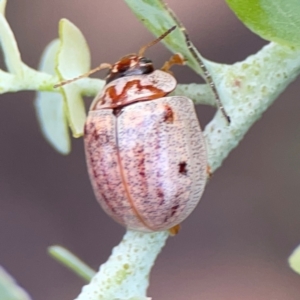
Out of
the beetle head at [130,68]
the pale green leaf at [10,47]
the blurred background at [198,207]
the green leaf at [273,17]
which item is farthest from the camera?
the blurred background at [198,207]

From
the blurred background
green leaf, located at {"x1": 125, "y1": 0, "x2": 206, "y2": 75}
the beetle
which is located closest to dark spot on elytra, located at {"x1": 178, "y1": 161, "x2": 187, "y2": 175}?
the beetle

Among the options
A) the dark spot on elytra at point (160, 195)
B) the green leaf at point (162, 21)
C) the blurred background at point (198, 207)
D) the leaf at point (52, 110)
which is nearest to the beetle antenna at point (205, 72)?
the green leaf at point (162, 21)

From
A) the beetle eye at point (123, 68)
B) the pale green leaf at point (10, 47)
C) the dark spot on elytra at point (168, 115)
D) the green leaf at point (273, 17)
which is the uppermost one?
the green leaf at point (273, 17)

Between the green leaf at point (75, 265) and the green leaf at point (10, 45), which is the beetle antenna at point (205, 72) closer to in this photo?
the green leaf at point (10, 45)

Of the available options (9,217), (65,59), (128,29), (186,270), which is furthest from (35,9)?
(186,270)

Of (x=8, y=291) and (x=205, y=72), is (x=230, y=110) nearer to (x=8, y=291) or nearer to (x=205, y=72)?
(x=205, y=72)

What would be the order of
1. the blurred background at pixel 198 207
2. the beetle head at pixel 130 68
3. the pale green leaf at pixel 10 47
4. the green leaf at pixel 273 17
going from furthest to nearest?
the blurred background at pixel 198 207
the beetle head at pixel 130 68
the pale green leaf at pixel 10 47
the green leaf at pixel 273 17

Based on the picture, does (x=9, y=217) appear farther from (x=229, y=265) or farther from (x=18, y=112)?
(x=229, y=265)
